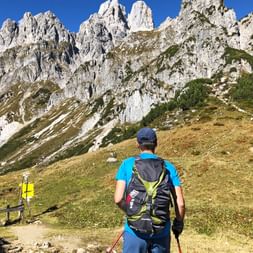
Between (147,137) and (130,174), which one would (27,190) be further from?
(130,174)

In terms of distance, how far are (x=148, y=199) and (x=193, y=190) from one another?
1236 inches

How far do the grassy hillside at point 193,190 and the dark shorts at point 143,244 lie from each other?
1401 cm

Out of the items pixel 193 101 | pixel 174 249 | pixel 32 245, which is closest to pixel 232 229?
A: pixel 174 249

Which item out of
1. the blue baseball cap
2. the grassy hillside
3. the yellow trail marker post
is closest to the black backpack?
the blue baseball cap

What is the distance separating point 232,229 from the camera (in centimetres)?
2747

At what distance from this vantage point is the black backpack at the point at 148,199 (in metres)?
8.63

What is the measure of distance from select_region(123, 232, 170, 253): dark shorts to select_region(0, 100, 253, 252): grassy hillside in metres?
14.0

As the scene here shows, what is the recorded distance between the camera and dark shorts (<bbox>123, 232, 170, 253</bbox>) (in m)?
8.77

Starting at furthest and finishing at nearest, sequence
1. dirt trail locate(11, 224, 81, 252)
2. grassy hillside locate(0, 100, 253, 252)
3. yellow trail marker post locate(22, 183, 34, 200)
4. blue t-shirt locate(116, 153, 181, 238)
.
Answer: yellow trail marker post locate(22, 183, 34, 200), grassy hillside locate(0, 100, 253, 252), dirt trail locate(11, 224, 81, 252), blue t-shirt locate(116, 153, 181, 238)

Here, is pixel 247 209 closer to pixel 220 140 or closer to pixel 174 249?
pixel 174 249

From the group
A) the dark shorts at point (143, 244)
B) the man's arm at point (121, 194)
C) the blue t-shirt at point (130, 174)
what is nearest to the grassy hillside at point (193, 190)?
the dark shorts at point (143, 244)

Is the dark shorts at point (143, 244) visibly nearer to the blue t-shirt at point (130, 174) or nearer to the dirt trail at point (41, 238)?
the blue t-shirt at point (130, 174)

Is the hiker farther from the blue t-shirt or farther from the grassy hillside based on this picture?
the grassy hillside

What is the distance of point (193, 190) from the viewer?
3912 cm
